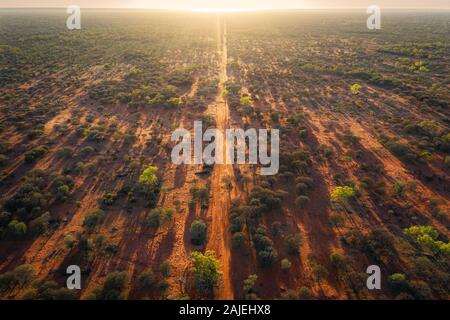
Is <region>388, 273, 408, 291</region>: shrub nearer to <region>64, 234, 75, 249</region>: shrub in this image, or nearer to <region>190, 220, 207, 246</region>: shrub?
<region>190, 220, 207, 246</region>: shrub

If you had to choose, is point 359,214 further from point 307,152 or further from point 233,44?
point 233,44

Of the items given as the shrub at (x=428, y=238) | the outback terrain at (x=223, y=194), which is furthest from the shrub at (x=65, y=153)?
the shrub at (x=428, y=238)

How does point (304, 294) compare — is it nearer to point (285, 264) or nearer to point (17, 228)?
point (285, 264)

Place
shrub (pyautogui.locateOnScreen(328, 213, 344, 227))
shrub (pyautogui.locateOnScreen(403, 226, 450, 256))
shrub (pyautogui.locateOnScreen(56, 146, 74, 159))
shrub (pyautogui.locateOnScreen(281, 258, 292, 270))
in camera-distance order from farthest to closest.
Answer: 1. shrub (pyautogui.locateOnScreen(56, 146, 74, 159))
2. shrub (pyautogui.locateOnScreen(328, 213, 344, 227))
3. shrub (pyautogui.locateOnScreen(403, 226, 450, 256))
4. shrub (pyautogui.locateOnScreen(281, 258, 292, 270))

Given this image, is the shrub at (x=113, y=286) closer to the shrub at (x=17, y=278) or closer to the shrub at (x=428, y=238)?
the shrub at (x=17, y=278)

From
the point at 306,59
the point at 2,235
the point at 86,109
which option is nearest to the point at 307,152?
the point at 2,235

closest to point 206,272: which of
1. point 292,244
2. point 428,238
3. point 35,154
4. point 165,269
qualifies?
point 165,269

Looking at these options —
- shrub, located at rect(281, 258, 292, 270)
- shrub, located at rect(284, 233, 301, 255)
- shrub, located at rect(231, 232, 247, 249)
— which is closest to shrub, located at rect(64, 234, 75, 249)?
shrub, located at rect(231, 232, 247, 249)
